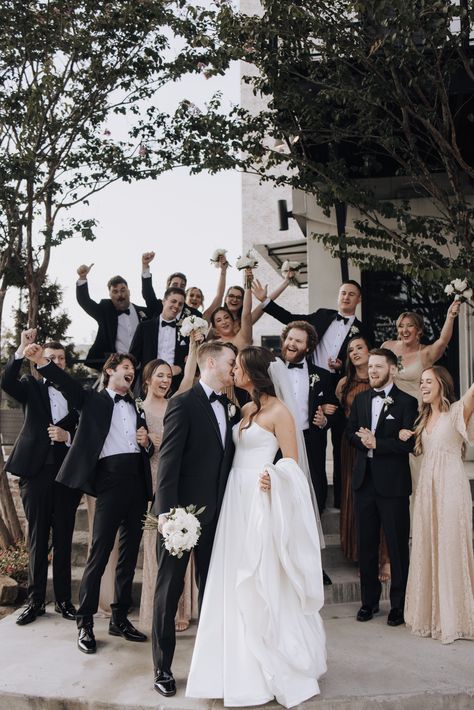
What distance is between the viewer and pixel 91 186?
8.01 m

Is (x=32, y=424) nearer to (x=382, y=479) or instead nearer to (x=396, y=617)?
(x=382, y=479)

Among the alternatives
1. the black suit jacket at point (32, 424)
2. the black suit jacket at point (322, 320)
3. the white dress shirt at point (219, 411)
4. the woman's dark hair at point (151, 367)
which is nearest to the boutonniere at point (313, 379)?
the black suit jacket at point (322, 320)

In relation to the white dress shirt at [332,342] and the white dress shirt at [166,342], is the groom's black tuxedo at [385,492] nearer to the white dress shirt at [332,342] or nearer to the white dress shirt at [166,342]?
the white dress shirt at [332,342]

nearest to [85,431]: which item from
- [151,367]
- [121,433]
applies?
[121,433]

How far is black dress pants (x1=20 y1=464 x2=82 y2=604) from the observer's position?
18.9 feet

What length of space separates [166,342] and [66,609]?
2.59 metres

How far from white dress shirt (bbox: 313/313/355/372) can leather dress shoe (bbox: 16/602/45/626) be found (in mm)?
3324

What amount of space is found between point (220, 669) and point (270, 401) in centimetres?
162

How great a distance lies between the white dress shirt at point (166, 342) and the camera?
6965 millimetres

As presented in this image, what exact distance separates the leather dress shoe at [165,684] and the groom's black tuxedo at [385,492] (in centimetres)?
197

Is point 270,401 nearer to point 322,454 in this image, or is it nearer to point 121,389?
point 121,389

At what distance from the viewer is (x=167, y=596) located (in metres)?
4.29

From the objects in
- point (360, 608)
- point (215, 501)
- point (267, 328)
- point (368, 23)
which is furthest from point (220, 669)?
point (267, 328)

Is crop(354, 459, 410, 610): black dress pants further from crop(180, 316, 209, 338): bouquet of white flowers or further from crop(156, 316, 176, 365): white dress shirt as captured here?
crop(156, 316, 176, 365): white dress shirt
